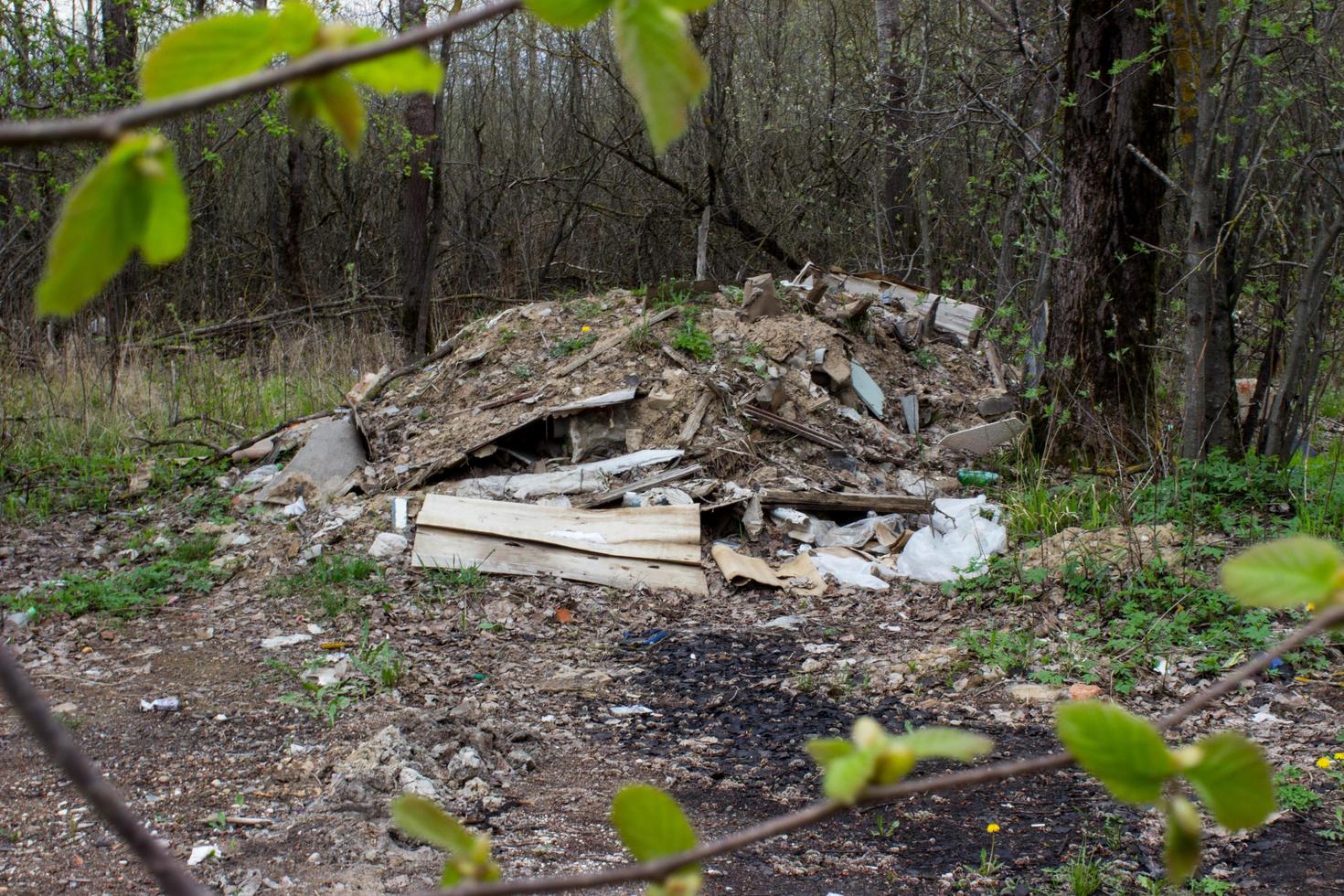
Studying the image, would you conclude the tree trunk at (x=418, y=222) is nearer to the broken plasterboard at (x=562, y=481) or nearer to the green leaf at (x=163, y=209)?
the broken plasterboard at (x=562, y=481)

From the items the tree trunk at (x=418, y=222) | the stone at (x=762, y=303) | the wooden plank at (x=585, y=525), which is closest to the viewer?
the wooden plank at (x=585, y=525)

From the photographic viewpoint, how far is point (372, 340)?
36.2ft

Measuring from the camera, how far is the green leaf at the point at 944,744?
0.38 m

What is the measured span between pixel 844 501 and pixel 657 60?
247 inches

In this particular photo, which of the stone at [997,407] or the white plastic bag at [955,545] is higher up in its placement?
the stone at [997,407]

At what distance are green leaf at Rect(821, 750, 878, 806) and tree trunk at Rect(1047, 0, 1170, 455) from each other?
6.37 metres

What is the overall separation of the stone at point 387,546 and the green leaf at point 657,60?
576cm

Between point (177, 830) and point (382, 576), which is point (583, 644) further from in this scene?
point (177, 830)

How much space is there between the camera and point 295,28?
36 centimetres

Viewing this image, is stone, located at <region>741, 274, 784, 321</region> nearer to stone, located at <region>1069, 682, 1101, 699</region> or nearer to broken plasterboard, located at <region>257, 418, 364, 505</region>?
broken plasterboard, located at <region>257, 418, 364, 505</region>

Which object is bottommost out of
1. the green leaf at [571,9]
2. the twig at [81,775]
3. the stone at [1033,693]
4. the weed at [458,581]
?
the stone at [1033,693]

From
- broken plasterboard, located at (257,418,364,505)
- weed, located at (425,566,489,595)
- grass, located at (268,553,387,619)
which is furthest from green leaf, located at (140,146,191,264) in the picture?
broken plasterboard, located at (257,418,364,505)

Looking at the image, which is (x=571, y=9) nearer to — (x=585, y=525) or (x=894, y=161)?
(x=585, y=525)

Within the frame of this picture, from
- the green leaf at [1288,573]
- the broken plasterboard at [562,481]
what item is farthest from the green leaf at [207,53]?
the broken plasterboard at [562,481]
